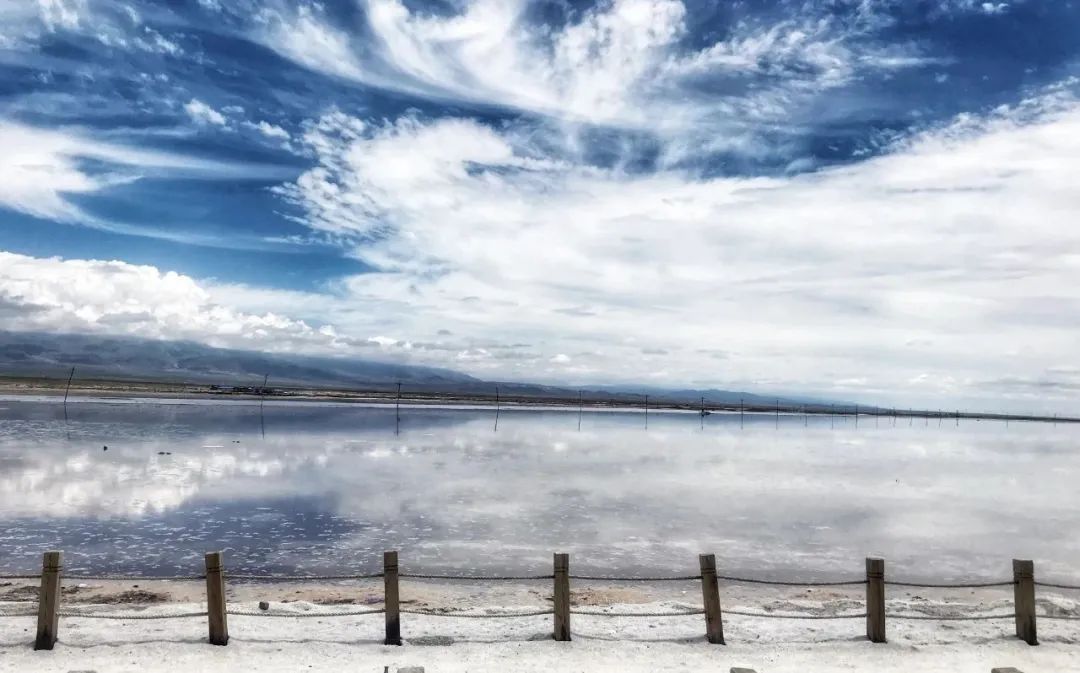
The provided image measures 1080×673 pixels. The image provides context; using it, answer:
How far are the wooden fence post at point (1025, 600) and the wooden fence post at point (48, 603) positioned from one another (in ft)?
39.9

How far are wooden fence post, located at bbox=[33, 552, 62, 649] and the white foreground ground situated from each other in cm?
17

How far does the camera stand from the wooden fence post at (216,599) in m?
9.30

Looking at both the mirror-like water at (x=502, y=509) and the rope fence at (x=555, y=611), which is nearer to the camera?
the rope fence at (x=555, y=611)

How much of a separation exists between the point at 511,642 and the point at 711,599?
2.65 m

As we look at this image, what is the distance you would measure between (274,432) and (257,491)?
24.0 metres

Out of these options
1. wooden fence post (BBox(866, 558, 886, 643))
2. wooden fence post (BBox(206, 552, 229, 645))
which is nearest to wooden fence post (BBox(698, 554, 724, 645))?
wooden fence post (BBox(866, 558, 886, 643))

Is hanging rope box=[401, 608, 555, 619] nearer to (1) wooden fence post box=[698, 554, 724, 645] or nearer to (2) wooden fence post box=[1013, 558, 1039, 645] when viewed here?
(1) wooden fence post box=[698, 554, 724, 645]

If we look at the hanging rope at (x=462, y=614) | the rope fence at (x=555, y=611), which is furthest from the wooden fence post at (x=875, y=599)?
the hanging rope at (x=462, y=614)

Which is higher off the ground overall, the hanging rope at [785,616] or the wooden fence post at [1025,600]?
the wooden fence post at [1025,600]

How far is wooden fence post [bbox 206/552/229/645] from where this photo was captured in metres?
9.30

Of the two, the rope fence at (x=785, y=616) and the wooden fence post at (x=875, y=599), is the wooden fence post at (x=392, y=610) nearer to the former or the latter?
the rope fence at (x=785, y=616)

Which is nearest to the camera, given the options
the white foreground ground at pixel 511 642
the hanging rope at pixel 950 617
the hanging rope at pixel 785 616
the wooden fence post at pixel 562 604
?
the white foreground ground at pixel 511 642

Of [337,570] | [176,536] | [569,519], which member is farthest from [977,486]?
[176,536]

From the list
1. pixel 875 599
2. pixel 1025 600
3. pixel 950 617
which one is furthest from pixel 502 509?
pixel 1025 600
